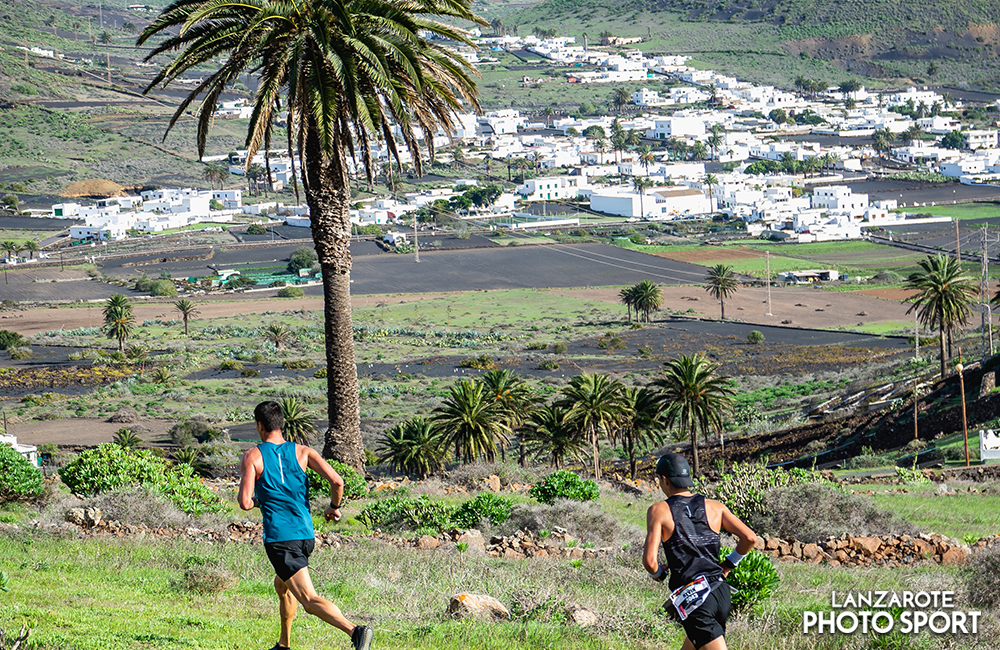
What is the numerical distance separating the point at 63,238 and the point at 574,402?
123716 mm

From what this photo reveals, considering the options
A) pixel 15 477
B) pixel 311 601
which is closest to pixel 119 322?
pixel 15 477

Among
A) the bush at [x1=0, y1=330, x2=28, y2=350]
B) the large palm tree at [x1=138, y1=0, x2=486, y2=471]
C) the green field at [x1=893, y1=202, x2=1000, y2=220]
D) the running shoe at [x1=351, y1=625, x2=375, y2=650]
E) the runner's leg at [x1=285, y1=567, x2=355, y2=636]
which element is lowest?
the bush at [x1=0, y1=330, x2=28, y2=350]

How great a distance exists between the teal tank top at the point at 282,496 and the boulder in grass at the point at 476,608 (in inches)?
95.0

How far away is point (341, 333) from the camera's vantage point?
77.9 ft

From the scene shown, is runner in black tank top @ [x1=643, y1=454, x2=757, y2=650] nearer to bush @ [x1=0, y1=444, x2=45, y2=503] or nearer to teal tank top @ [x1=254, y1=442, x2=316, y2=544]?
teal tank top @ [x1=254, y1=442, x2=316, y2=544]

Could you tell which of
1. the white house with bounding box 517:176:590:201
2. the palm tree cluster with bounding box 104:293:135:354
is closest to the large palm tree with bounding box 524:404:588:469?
the palm tree cluster with bounding box 104:293:135:354

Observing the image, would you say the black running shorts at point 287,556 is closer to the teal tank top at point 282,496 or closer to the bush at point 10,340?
the teal tank top at point 282,496

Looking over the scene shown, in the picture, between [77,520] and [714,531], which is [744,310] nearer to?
[77,520]

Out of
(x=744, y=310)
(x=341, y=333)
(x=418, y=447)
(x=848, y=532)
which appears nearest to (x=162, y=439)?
(x=418, y=447)

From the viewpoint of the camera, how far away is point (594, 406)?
1468 inches

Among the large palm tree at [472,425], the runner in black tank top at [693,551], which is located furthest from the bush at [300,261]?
the runner in black tank top at [693,551]

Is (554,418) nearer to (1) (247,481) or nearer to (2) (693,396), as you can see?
(2) (693,396)

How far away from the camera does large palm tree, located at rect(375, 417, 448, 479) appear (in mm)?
37406

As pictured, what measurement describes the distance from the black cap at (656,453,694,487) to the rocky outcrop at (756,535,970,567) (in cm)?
801
